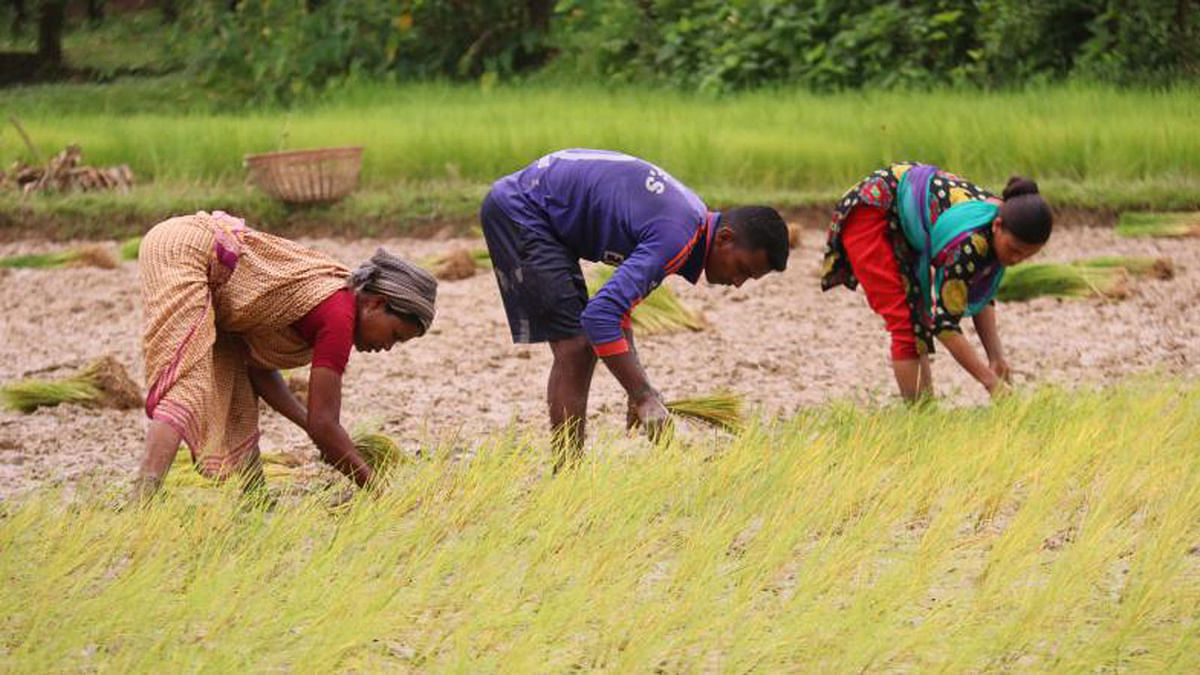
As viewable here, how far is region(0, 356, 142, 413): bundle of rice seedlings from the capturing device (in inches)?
208

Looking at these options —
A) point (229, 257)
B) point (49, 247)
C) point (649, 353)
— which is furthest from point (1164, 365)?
point (49, 247)

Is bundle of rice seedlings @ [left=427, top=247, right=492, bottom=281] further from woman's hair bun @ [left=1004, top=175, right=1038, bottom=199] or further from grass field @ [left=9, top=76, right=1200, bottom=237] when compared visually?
woman's hair bun @ [left=1004, top=175, right=1038, bottom=199]

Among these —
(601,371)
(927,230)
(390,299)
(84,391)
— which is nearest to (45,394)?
(84,391)

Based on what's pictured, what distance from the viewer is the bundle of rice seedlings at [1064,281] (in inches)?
256

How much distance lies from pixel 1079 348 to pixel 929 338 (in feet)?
4.76

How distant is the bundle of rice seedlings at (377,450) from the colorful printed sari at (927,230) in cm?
138

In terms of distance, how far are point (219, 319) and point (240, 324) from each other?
1.9 inches

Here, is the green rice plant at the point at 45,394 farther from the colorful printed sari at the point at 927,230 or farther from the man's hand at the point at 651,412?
the colorful printed sari at the point at 927,230

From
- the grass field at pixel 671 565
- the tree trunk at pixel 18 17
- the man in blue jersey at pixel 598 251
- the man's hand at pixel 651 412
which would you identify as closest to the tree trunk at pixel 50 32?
the tree trunk at pixel 18 17

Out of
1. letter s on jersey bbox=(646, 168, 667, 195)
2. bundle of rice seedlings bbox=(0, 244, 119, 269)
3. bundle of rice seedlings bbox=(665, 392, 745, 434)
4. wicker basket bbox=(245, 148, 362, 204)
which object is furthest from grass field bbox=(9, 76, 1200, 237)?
letter s on jersey bbox=(646, 168, 667, 195)

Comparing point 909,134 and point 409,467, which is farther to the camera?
point 909,134

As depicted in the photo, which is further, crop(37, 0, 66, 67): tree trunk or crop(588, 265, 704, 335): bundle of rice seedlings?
crop(37, 0, 66, 67): tree trunk

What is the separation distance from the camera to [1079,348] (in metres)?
5.97

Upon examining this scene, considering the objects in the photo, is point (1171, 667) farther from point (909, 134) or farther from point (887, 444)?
point (909, 134)
